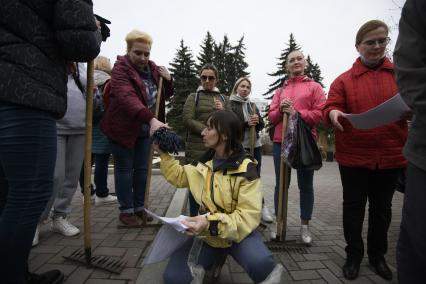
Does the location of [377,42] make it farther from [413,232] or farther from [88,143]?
[88,143]

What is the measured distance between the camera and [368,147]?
7.94ft

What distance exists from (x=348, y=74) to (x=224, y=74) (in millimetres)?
34562

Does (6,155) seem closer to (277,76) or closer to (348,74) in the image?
(348,74)

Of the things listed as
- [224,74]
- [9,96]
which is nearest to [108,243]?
[9,96]

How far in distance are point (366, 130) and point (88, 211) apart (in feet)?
7.62

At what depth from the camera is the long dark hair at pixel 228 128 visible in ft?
→ 7.07

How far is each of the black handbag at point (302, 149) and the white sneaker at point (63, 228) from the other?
7.62ft

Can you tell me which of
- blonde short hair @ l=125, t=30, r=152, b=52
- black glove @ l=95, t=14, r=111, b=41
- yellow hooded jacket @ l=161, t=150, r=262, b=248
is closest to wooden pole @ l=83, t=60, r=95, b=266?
black glove @ l=95, t=14, r=111, b=41

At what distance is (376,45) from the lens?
2.37 meters

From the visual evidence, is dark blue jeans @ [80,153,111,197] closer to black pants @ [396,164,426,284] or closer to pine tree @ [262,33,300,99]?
black pants @ [396,164,426,284]

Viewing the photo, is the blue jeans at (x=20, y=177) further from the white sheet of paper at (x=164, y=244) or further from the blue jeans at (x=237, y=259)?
the blue jeans at (x=237, y=259)

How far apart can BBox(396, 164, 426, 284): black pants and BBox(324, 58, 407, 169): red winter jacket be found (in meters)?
1.23

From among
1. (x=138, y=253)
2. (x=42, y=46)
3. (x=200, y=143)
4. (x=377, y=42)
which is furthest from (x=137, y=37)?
(x=377, y=42)

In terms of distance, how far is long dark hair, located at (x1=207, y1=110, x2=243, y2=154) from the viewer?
215 cm
